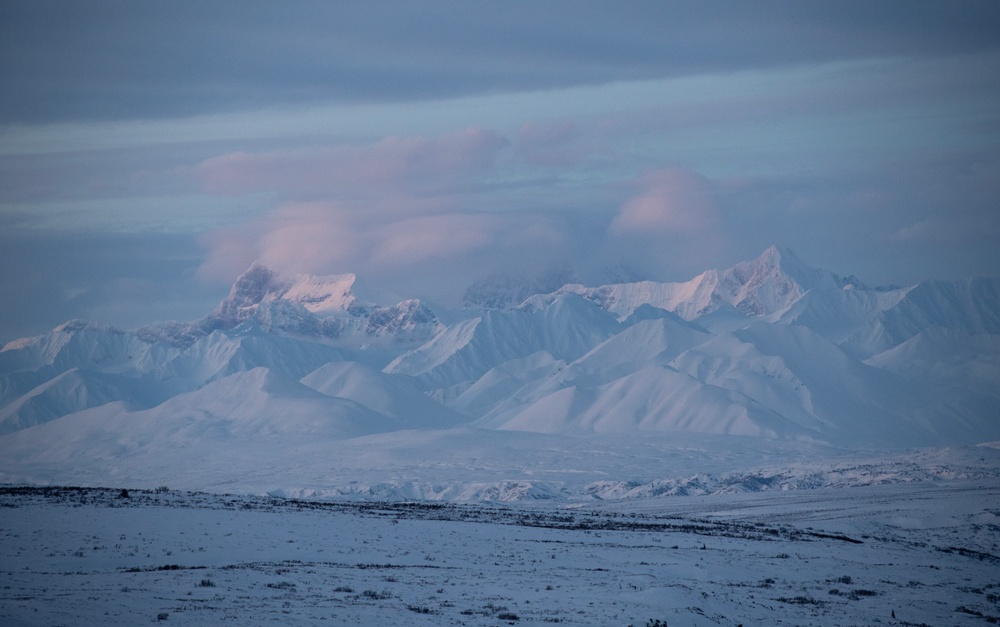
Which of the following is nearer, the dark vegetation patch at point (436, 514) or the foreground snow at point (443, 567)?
the foreground snow at point (443, 567)

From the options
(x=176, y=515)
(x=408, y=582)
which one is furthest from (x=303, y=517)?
(x=408, y=582)

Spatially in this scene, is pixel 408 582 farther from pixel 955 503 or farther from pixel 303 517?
pixel 955 503

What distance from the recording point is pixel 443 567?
166 ft

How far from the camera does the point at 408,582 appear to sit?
45250 mm

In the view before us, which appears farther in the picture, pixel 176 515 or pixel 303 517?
pixel 303 517

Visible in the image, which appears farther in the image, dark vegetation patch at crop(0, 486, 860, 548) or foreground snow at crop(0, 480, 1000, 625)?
dark vegetation patch at crop(0, 486, 860, 548)

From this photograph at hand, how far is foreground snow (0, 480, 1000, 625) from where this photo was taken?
38.8m

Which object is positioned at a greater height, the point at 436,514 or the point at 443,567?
the point at 436,514

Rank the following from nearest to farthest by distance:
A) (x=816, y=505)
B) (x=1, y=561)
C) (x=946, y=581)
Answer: (x=1, y=561), (x=946, y=581), (x=816, y=505)

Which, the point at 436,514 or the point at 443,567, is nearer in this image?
the point at 443,567

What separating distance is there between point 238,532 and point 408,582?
1372cm

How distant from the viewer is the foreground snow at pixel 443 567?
38781mm

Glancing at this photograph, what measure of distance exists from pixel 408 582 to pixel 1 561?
15699 millimetres

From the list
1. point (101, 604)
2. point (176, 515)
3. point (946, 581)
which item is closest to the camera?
point (101, 604)
